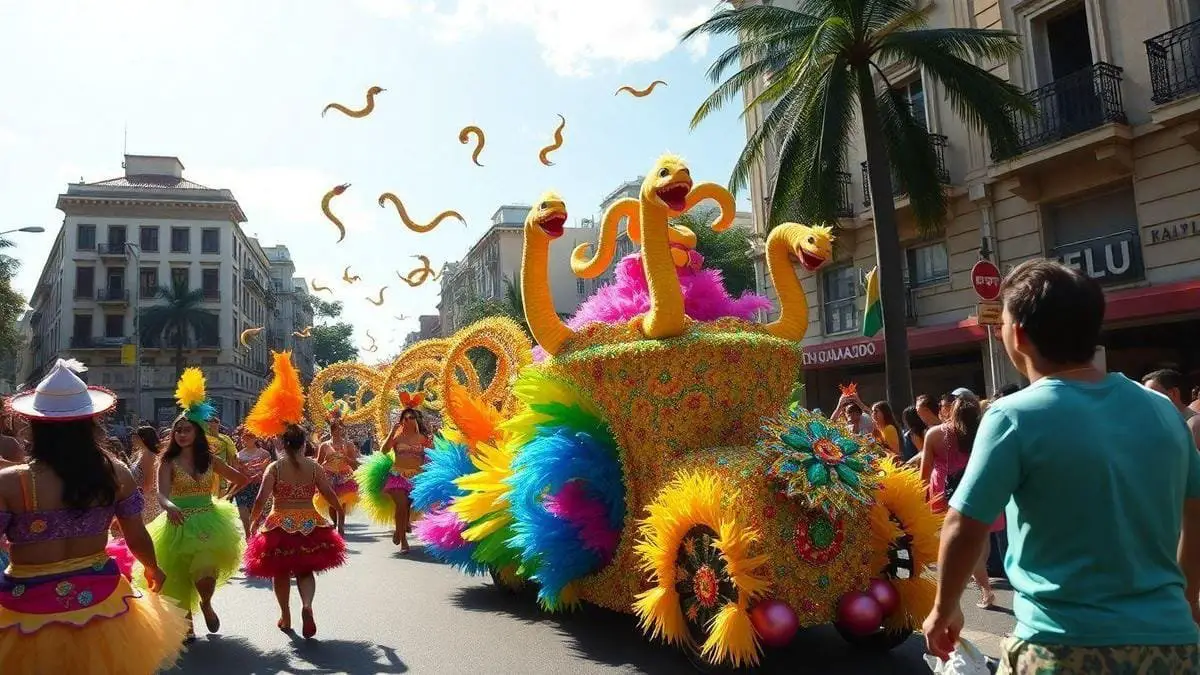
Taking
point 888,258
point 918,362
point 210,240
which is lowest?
point 918,362

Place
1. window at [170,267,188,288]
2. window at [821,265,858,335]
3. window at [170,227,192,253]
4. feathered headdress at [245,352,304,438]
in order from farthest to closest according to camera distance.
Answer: window at [170,227,192,253]
window at [170,267,188,288]
window at [821,265,858,335]
feathered headdress at [245,352,304,438]

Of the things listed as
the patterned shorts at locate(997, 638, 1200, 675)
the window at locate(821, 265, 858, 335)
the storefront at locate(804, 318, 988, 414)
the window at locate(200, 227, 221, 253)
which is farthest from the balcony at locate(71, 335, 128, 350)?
the patterned shorts at locate(997, 638, 1200, 675)

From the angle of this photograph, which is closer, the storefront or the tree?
the storefront

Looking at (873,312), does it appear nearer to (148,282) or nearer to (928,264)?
(928,264)

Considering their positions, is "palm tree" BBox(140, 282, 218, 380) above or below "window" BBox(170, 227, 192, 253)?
below

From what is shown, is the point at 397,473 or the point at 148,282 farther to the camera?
the point at 148,282

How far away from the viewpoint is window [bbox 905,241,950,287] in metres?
16.6

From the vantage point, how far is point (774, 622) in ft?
13.2

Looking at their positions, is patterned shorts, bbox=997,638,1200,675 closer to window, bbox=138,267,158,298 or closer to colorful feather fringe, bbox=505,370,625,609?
colorful feather fringe, bbox=505,370,625,609

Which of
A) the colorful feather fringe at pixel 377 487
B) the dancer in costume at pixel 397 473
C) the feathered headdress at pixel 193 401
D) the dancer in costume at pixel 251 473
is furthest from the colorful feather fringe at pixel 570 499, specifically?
the dancer in costume at pixel 251 473

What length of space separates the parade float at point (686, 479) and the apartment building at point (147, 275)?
46694mm

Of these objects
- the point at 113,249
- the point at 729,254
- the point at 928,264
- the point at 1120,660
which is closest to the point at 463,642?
the point at 1120,660

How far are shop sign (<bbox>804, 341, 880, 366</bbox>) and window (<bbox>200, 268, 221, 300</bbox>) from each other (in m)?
42.6

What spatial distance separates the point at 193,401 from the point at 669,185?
4601 mm
